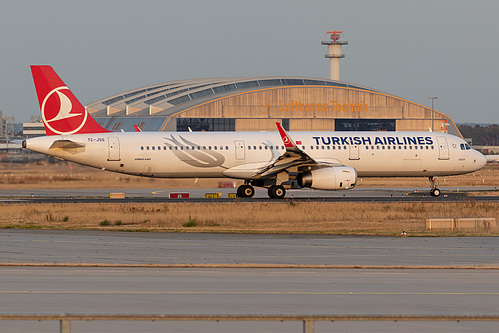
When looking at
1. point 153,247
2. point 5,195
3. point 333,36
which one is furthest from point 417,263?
point 333,36

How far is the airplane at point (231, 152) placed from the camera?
40.8m

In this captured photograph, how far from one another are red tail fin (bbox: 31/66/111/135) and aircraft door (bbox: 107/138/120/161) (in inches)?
62.4

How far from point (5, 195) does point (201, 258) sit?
100ft

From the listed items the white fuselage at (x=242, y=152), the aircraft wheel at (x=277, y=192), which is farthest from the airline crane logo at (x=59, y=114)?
the aircraft wheel at (x=277, y=192)

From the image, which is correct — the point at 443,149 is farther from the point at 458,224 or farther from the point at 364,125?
the point at 364,125

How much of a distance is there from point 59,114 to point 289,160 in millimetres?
12955

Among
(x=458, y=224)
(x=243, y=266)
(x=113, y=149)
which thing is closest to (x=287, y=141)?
(x=113, y=149)

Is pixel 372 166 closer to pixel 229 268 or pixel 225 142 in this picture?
pixel 225 142

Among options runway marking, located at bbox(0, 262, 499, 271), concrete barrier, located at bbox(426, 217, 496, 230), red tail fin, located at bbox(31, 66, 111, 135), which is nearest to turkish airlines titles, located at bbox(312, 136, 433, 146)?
red tail fin, located at bbox(31, 66, 111, 135)

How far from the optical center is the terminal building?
10169cm

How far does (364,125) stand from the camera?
355ft
